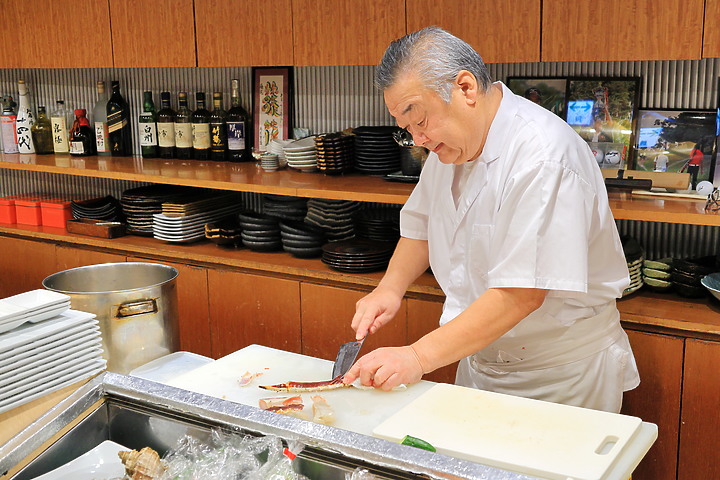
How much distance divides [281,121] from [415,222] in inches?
72.0

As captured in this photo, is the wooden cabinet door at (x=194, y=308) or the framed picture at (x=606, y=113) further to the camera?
the wooden cabinet door at (x=194, y=308)

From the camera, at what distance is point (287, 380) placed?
1.97 m

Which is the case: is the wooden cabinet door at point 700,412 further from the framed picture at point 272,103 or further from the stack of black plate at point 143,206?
the stack of black plate at point 143,206

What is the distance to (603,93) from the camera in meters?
3.06

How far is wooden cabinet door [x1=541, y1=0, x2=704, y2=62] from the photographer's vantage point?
2.54 metres

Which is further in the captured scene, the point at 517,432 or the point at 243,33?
the point at 243,33

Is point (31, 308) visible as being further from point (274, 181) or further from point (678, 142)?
point (678, 142)

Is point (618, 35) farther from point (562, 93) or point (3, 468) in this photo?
point (3, 468)

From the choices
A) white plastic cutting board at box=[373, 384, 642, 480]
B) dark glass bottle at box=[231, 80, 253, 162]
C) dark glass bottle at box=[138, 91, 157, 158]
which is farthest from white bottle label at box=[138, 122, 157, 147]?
white plastic cutting board at box=[373, 384, 642, 480]

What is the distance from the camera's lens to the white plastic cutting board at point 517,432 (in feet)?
4.63

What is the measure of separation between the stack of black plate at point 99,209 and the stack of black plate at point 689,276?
115 inches

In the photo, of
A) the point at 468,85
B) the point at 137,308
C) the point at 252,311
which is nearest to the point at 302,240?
the point at 252,311

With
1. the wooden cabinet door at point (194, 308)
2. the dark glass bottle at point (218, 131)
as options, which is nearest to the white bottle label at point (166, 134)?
the dark glass bottle at point (218, 131)

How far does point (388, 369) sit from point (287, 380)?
0.35 metres
